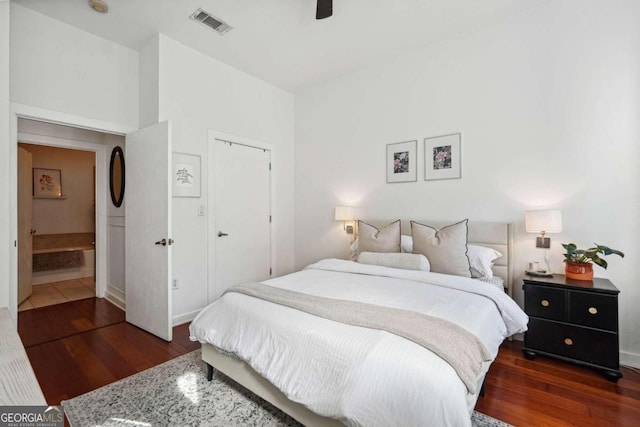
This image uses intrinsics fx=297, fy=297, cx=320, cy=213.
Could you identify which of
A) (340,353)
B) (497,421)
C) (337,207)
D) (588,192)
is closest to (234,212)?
(337,207)

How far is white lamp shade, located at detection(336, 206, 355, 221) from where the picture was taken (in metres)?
3.65

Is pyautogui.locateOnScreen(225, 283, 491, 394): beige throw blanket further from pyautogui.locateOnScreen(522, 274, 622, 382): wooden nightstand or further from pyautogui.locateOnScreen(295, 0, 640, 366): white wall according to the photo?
pyautogui.locateOnScreen(295, 0, 640, 366): white wall

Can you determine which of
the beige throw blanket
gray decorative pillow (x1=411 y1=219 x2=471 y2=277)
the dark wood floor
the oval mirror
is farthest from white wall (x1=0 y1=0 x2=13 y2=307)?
gray decorative pillow (x1=411 y1=219 x2=471 y2=277)

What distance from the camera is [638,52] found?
2.29m

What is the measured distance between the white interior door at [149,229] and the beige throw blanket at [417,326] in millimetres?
1509

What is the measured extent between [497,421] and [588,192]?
197cm

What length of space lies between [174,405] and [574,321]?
9.43 ft

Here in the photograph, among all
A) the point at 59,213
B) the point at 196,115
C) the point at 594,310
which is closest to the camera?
the point at 594,310

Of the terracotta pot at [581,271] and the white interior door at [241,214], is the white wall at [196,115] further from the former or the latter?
the terracotta pot at [581,271]

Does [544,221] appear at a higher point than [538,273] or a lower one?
higher

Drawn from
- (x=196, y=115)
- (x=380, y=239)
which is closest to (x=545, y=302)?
(x=380, y=239)

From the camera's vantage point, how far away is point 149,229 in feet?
9.62

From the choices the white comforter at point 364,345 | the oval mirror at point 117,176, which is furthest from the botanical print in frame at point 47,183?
the white comforter at point 364,345

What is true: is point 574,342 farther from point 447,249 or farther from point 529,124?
point 529,124
